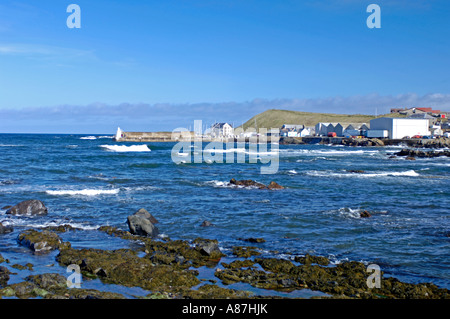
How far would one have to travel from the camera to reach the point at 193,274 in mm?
9477

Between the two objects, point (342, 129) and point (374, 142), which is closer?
point (374, 142)

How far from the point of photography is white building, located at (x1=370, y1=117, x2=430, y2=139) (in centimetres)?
8994

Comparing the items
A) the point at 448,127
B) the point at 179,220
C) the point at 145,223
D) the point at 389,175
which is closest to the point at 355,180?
the point at 389,175

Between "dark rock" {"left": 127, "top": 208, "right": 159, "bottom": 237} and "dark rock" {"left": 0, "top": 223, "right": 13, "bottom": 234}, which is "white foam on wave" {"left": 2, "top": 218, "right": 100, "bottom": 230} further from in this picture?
"dark rock" {"left": 127, "top": 208, "right": 159, "bottom": 237}

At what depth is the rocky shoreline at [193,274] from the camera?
27.1 feet

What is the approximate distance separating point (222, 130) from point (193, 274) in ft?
427


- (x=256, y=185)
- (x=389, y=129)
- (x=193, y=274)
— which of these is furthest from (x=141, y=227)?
(x=389, y=129)

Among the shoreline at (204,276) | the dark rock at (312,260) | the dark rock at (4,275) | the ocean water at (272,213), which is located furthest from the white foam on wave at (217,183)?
the dark rock at (4,275)

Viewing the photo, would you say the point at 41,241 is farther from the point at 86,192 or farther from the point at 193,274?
the point at 86,192

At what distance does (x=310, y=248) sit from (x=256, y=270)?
293 centimetres

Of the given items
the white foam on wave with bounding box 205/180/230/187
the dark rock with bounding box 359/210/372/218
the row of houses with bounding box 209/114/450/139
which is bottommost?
the dark rock with bounding box 359/210/372/218

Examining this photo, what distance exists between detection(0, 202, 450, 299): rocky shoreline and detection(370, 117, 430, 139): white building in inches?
3427

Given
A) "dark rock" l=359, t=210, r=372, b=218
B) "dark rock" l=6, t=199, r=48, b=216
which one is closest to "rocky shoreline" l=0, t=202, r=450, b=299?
"dark rock" l=6, t=199, r=48, b=216
